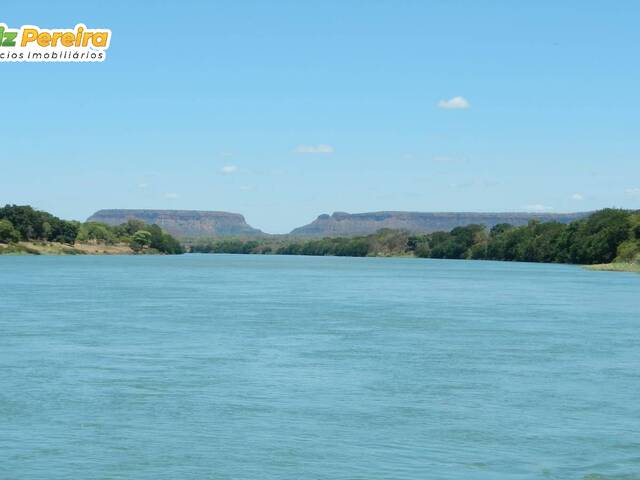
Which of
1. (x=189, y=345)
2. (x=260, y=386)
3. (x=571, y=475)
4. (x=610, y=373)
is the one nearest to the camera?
(x=571, y=475)

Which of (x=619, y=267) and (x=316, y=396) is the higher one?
(x=619, y=267)

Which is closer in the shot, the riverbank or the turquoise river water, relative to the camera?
the turquoise river water

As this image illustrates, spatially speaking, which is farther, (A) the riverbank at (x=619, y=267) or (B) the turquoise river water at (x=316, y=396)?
(A) the riverbank at (x=619, y=267)

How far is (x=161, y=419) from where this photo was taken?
25906 millimetres

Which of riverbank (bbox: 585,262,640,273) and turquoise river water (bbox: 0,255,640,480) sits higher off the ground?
riverbank (bbox: 585,262,640,273)

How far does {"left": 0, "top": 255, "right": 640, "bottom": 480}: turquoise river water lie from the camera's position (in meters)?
21.8

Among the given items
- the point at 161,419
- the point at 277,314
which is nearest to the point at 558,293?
the point at 277,314

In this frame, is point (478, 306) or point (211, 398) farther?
point (478, 306)

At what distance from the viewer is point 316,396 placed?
Answer: 1158 inches

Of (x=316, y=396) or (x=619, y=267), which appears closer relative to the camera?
(x=316, y=396)

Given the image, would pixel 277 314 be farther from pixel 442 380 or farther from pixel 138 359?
pixel 442 380

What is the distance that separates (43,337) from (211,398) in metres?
17.2

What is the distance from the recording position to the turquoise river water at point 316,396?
21766mm

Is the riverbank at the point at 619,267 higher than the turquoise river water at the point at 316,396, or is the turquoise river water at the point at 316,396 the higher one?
the riverbank at the point at 619,267
